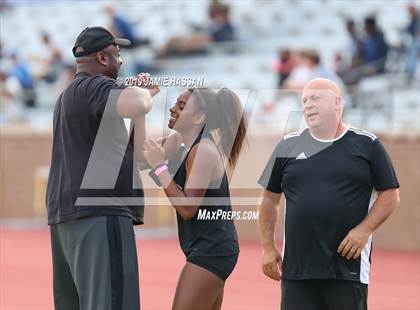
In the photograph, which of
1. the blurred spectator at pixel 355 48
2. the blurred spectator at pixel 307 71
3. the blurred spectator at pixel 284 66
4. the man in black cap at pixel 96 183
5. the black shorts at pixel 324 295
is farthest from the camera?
the blurred spectator at pixel 284 66

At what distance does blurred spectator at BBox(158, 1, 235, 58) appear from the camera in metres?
21.7

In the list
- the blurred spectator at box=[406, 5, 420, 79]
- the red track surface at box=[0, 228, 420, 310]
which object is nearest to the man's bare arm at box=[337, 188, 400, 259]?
the red track surface at box=[0, 228, 420, 310]

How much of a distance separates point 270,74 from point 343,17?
2.49 meters

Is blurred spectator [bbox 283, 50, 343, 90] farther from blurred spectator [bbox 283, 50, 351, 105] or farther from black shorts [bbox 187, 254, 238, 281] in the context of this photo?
black shorts [bbox 187, 254, 238, 281]

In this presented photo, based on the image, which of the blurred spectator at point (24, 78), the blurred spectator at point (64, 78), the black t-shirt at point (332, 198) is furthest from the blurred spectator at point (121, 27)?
the black t-shirt at point (332, 198)

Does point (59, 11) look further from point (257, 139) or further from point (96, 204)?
point (96, 204)

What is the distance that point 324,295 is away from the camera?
5801 mm

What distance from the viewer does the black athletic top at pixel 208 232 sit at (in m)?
5.97

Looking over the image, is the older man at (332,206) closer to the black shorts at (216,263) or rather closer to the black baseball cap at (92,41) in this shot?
the black shorts at (216,263)

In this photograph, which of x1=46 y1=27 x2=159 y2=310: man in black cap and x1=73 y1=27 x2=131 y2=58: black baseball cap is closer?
x1=46 y1=27 x2=159 y2=310: man in black cap

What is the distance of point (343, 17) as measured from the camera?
22.1 metres

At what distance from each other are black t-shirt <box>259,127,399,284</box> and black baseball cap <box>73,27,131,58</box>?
4.49 feet

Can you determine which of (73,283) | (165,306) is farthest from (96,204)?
(165,306)

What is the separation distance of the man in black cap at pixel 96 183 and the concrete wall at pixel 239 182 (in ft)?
24.4
